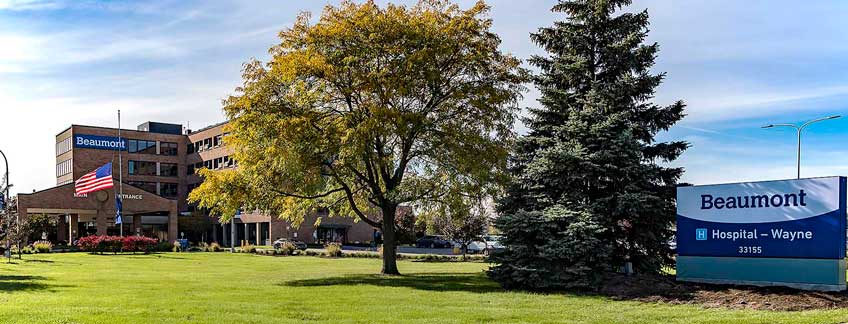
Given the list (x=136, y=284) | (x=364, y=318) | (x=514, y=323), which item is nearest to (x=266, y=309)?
(x=364, y=318)

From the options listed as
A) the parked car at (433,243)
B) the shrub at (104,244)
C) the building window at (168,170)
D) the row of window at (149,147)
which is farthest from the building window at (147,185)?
the shrub at (104,244)

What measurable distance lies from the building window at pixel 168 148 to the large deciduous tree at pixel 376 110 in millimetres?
83283

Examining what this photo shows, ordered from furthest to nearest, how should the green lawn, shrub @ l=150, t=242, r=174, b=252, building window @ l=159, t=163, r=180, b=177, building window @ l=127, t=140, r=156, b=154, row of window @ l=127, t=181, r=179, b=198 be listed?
building window @ l=159, t=163, r=180, b=177 < row of window @ l=127, t=181, r=179, b=198 < building window @ l=127, t=140, r=156, b=154 < shrub @ l=150, t=242, r=174, b=252 < the green lawn

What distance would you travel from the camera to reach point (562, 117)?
2491 centimetres

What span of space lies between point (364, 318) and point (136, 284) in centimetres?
1157

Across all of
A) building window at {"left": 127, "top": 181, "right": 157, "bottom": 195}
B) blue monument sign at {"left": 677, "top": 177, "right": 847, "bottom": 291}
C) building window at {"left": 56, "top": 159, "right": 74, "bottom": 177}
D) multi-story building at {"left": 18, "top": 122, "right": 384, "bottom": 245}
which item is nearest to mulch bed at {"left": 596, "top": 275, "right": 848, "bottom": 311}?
blue monument sign at {"left": 677, "top": 177, "right": 847, "bottom": 291}

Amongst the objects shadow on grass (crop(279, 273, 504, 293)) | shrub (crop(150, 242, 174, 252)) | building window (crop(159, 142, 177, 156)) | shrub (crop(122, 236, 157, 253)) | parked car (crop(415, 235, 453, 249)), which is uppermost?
building window (crop(159, 142, 177, 156))

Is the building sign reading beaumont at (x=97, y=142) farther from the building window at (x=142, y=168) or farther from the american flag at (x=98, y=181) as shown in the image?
the american flag at (x=98, y=181)

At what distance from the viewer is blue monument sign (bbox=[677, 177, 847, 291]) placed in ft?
59.3

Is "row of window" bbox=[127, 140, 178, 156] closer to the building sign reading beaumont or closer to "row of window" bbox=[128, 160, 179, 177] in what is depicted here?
the building sign reading beaumont

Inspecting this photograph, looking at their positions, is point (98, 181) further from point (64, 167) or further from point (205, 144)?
point (64, 167)

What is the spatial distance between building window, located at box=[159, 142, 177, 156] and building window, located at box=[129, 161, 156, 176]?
234cm

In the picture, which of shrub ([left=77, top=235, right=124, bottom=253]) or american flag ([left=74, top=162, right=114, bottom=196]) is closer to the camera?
shrub ([left=77, top=235, right=124, bottom=253])

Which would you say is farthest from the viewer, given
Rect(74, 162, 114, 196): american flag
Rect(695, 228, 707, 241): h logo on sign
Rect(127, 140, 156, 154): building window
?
Rect(127, 140, 156, 154): building window
